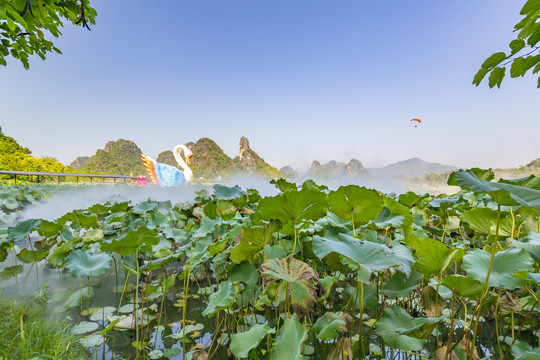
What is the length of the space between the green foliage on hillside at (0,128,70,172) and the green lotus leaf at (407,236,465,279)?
24416mm

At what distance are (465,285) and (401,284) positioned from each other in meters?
0.20

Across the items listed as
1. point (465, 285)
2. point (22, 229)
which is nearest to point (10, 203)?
point (22, 229)

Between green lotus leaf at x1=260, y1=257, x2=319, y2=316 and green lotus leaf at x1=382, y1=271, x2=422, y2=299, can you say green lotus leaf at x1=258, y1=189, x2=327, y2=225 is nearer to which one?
green lotus leaf at x1=260, y1=257, x2=319, y2=316

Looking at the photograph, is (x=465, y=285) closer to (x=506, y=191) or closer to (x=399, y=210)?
(x=506, y=191)

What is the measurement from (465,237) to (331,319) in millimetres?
1423

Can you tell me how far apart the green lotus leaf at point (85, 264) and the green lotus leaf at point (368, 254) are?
1.02 metres

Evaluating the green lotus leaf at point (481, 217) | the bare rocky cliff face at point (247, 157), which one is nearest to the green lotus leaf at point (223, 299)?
the green lotus leaf at point (481, 217)

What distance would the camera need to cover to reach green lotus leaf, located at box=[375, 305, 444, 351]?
71 centimetres

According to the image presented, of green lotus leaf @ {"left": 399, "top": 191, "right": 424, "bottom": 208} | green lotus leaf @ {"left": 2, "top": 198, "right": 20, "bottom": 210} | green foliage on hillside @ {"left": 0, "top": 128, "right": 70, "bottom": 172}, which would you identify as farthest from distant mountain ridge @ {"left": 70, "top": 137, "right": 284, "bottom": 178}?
green lotus leaf @ {"left": 399, "top": 191, "right": 424, "bottom": 208}

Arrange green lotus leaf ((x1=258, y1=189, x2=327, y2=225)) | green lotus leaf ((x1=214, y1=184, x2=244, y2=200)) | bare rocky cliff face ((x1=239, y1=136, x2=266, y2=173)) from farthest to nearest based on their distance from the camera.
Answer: bare rocky cliff face ((x1=239, y1=136, x2=266, y2=173)) → green lotus leaf ((x1=214, y1=184, x2=244, y2=200)) → green lotus leaf ((x1=258, y1=189, x2=327, y2=225))

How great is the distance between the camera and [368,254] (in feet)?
2.31

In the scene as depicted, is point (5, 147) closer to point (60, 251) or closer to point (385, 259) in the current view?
point (60, 251)

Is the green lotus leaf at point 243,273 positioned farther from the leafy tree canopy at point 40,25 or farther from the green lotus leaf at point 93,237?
the leafy tree canopy at point 40,25

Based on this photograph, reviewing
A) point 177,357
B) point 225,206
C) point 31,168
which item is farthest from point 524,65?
point 31,168
